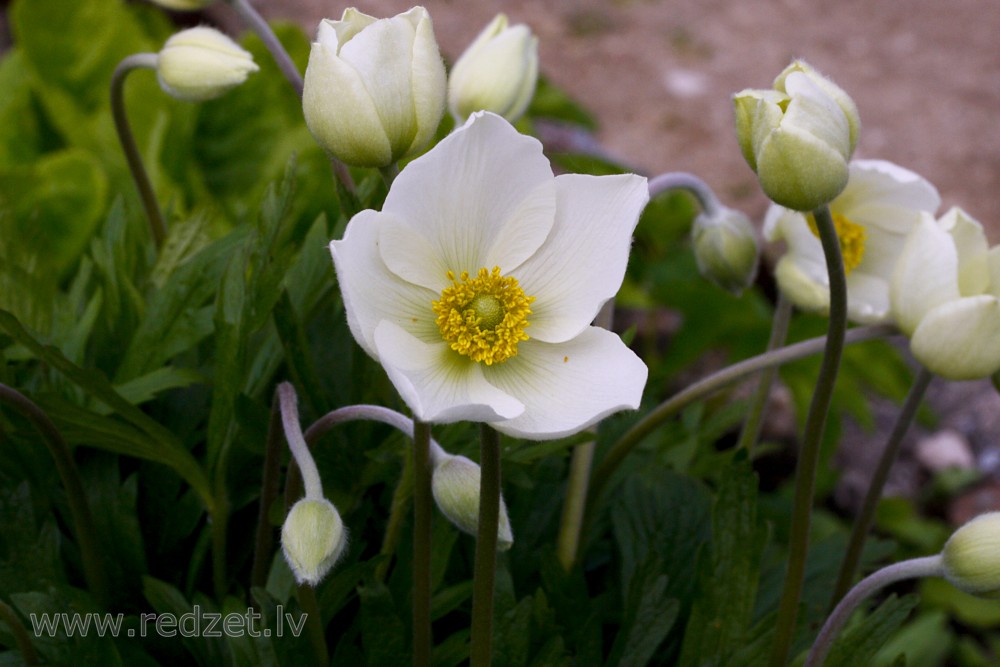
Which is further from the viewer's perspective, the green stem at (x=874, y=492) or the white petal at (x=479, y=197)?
the green stem at (x=874, y=492)

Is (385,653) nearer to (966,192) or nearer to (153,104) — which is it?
(153,104)

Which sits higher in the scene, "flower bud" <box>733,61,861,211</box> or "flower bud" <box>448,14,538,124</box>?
"flower bud" <box>733,61,861,211</box>

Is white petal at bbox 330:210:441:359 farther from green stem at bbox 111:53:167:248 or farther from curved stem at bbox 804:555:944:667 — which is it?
green stem at bbox 111:53:167:248

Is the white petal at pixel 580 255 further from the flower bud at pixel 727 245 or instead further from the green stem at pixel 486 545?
the flower bud at pixel 727 245

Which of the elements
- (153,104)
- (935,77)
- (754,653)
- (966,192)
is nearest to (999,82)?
(935,77)

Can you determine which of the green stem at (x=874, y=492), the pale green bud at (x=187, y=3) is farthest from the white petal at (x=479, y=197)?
the pale green bud at (x=187, y=3)

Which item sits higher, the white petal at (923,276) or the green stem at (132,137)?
the green stem at (132,137)

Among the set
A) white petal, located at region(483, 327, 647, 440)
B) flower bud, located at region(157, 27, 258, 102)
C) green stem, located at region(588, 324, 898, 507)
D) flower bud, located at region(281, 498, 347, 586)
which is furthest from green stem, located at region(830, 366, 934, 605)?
flower bud, located at region(157, 27, 258, 102)
